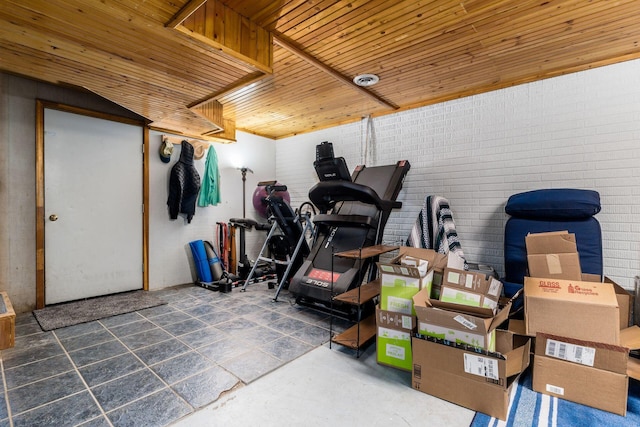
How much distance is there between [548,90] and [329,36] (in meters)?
2.58

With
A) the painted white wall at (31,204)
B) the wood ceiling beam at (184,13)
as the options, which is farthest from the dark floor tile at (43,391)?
the wood ceiling beam at (184,13)

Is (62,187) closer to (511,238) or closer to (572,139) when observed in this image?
(511,238)

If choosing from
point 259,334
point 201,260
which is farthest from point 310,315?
point 201,260

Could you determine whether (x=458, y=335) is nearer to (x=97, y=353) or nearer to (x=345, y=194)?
(x=345, y=194)

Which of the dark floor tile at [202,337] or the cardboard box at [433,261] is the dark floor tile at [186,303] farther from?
the cardboard box at [433,261]

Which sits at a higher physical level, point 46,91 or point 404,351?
point 46,91

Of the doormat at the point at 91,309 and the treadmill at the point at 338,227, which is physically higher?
the treadmill at the point at 338,227

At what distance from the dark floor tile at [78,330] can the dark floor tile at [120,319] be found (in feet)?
0.22

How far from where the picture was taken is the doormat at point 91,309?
3.15 meters

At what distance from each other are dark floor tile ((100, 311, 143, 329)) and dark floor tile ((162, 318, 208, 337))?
1.63 feet

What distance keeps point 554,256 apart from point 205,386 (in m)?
2.77

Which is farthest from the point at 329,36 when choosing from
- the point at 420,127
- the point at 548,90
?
the point at 548,90

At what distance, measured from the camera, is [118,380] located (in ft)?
6.93

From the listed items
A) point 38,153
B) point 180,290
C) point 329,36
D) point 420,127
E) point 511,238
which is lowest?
point 180,290
